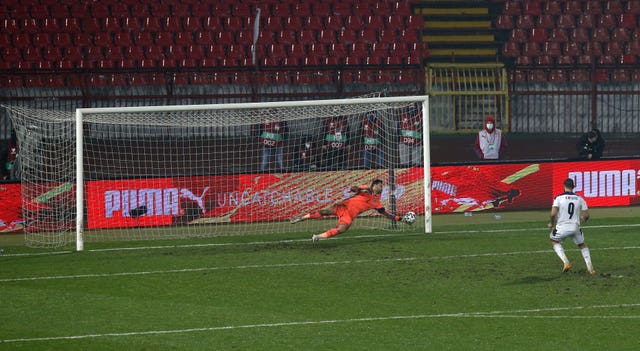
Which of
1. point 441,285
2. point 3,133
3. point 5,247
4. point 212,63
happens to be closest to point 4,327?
point 441,285

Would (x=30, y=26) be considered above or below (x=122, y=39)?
above

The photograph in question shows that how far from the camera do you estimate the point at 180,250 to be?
1902 cm

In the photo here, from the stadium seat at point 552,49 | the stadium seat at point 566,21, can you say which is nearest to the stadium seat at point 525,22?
the stadium seat at point 566,21

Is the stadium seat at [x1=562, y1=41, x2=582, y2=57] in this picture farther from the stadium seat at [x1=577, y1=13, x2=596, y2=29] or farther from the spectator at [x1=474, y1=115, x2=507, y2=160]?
the spectator at [x1=474, y1=115, x2=507, y2=160]

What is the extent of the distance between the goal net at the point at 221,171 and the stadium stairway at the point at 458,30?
27.4ft

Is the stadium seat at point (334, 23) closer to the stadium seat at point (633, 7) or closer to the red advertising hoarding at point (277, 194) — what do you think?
the red advertising hoarding at point (277, 194)

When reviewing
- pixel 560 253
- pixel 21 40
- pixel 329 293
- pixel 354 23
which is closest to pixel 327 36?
pixel 354 23

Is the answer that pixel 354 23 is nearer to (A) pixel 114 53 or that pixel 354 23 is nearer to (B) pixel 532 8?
(B) pixel 532 8

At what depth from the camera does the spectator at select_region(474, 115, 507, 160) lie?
83.6 feet

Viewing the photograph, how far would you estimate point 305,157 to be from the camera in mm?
23125

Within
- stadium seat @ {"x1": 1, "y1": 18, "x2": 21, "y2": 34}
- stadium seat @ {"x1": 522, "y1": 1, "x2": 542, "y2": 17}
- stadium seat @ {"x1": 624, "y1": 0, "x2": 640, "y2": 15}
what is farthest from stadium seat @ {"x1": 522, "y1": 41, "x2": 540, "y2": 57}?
stadium seat @ {"x1": 1, "y1": 18, "x2": 21, "y2": 34}

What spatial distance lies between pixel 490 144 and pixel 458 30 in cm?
858

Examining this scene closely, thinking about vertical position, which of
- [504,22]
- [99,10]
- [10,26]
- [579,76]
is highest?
[99,10]

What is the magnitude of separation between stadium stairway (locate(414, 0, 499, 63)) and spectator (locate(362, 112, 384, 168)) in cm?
889
